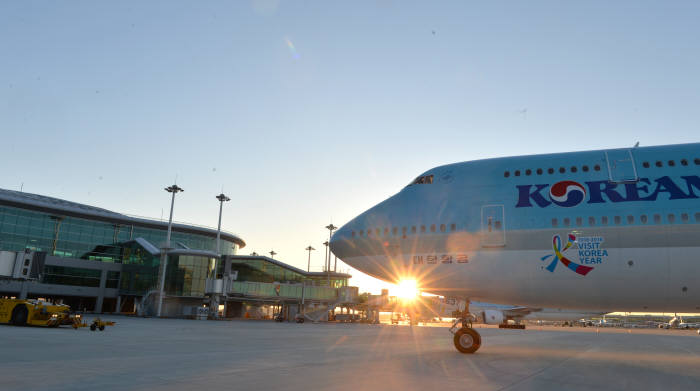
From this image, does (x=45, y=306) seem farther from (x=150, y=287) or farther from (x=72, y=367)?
(x=150, y=287)

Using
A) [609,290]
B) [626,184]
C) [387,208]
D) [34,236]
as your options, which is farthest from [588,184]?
[34,236]

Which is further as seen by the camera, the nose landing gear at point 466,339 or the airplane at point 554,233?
the nose landing gear at point 466,339

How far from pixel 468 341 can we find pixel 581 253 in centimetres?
569

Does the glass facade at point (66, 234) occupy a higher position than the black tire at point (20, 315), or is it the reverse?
the glass facade at point (66, 234)

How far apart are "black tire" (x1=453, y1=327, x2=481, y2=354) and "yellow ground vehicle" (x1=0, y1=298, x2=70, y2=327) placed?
77.1 feet

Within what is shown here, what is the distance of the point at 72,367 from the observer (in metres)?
10.4

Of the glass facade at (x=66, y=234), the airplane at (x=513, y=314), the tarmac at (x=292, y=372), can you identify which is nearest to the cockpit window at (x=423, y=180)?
the tarmac at (x=292, y=372)

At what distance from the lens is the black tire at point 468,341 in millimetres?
16781

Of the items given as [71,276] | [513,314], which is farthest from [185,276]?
[513,314]

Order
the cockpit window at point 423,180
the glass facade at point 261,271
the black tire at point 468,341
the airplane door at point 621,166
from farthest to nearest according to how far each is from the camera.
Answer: the glass facade at point 261,271 → the cockpit window at point 423,180 → the black tire at point 468,341 → the airplane door at point 621,166

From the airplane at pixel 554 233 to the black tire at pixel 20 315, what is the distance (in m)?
21.8

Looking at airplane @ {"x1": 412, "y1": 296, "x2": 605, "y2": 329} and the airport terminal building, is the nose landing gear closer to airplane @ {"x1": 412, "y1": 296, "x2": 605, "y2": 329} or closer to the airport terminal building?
airplane @ {"x1": 412, "y1": 296, "x2": 605, "y2": 329}

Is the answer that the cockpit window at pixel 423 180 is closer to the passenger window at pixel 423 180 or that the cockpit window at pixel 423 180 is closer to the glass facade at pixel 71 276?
the passenger window at pixel 423 180

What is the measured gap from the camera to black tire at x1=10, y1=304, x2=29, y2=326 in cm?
2558
